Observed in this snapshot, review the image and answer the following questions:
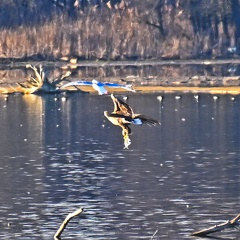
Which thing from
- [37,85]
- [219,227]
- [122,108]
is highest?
[37,85]

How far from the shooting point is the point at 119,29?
87.1m

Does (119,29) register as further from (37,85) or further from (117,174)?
(117,174)

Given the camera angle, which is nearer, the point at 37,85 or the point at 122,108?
the point at 122,108

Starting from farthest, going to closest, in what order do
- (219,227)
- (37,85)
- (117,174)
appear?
(37,85) → (117,174) → (219,227)

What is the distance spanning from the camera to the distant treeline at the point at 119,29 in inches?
3361

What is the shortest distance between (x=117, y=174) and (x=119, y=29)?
52441 millimetres

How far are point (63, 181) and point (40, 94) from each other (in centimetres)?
3709

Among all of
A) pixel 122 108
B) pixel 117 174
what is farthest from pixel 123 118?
pixel 117 174

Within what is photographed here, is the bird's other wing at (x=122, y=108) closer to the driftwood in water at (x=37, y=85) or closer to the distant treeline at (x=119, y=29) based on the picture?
the driftwood in water at (x=37, y=85)

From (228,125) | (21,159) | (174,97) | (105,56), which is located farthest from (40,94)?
(21,159)

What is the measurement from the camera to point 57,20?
86.4 m

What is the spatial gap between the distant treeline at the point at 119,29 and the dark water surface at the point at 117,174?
993 inches

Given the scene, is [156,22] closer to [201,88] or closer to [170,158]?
[201,88]

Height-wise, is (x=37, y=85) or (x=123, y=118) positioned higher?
(x=37, y=85)
